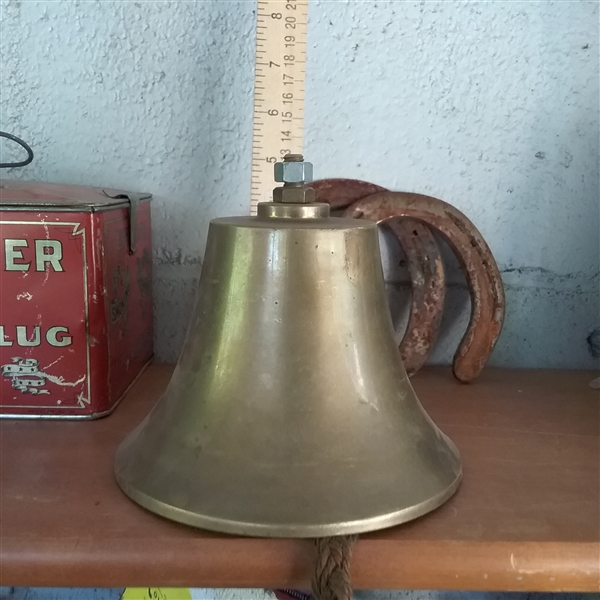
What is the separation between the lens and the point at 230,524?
1.29ft

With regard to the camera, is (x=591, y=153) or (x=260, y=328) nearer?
(x=260, y=328)

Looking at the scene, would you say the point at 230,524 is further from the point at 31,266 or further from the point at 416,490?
the point at 31,266

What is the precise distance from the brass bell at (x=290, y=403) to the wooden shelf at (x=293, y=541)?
15 millimetres

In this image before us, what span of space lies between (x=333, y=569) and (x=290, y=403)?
11 centimetres

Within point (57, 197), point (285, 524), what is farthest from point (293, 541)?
point (57, 197)

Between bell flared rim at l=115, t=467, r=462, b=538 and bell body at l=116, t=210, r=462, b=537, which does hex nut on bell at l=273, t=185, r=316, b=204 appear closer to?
bell body at l=116, t=210, r=462, b=537

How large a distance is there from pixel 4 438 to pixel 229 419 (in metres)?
0.24

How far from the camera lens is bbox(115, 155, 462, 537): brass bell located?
403 mm

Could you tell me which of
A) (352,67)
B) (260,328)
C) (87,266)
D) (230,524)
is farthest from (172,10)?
(230,524)

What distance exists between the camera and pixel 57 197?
568 mm

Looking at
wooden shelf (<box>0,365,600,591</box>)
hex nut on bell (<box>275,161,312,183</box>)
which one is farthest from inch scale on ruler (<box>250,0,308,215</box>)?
wooden shelf (<box>0,365,600,591</box>)

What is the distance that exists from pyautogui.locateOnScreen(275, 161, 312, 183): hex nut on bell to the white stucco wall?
0.87 ft

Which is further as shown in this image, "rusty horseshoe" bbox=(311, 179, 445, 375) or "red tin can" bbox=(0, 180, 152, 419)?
"rusty horseshoe" bbox=(311, 179, 445, 375)

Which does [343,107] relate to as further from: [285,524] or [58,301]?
[285,524]
